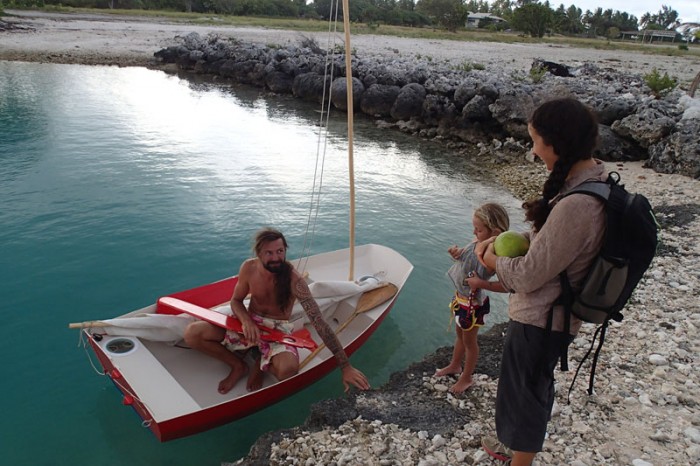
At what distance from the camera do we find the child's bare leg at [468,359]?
15.7 ft

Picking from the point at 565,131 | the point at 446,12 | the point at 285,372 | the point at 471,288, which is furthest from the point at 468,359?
the point at 446,12

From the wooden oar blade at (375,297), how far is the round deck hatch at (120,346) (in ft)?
8.99

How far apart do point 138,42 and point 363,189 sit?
3255cm

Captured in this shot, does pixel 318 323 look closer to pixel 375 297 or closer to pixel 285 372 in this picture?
pixel 285 372

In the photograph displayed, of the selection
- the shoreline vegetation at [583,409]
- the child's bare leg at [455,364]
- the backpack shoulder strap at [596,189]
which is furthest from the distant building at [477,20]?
the backpack shoulder strap at [596,189]

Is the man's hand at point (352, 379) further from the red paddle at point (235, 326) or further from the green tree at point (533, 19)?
the green tree at point (533, 19)

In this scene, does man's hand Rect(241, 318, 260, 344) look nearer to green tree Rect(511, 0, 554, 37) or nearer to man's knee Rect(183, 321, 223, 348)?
man's knee Rect(183, 321, 223, 348)

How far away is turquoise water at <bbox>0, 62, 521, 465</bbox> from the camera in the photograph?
550 cm

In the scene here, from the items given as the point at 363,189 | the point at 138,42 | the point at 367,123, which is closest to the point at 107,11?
the point at 138,42

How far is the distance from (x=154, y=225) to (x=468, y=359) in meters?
8.00

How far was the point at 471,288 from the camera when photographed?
14.8ft

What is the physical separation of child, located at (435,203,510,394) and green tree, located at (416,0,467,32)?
6392 centimetres

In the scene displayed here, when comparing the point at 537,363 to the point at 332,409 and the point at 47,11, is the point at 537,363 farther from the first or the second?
the point at 47,11

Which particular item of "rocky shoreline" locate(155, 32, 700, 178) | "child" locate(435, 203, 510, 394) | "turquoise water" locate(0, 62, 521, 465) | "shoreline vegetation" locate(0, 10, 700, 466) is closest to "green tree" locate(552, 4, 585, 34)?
"rocky shoreline" locate(155, 32, 700, 178)
